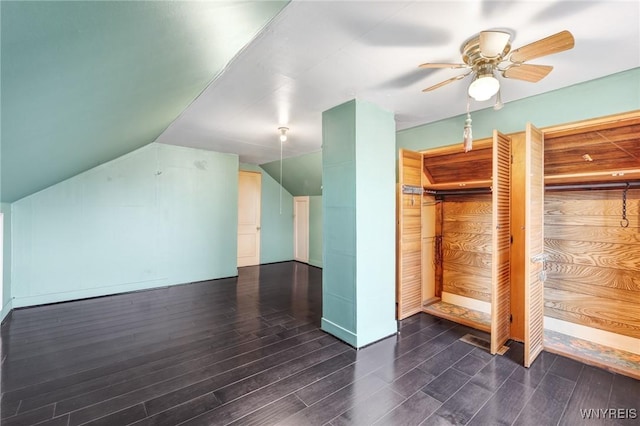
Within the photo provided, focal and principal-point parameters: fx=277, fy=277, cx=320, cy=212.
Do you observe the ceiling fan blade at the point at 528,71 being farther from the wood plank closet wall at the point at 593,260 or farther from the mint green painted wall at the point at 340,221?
the wood plank closet wall at the point at 593,260

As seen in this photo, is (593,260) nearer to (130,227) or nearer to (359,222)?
(359,222)

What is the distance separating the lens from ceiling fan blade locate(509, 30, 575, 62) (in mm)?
1361

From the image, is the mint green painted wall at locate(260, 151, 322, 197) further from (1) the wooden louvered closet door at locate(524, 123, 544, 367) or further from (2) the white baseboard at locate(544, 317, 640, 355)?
(2) the white baseboard at locate(544, 317, 640, 355)

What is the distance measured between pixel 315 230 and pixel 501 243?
165 inches

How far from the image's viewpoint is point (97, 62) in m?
1.27

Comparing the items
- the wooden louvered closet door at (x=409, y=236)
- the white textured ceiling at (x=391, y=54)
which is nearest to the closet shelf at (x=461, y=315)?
the wooden louvered closet door at (x=409, y=236)

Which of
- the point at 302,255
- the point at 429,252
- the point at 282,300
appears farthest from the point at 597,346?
the point at 302,255

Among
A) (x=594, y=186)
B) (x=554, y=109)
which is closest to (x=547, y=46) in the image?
(x=554, y=109)

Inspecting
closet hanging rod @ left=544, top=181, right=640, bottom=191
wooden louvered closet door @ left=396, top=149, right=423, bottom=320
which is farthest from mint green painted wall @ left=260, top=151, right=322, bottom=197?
closet hanging rod @ left=544, top=181, right=640, bottom=191

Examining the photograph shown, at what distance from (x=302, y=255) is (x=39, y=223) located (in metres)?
4.61

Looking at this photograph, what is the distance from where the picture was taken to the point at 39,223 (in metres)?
3.63

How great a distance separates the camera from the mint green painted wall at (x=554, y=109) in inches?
82.4

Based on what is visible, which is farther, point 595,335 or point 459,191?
point 459,191

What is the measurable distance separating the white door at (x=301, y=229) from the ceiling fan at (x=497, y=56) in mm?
5055
